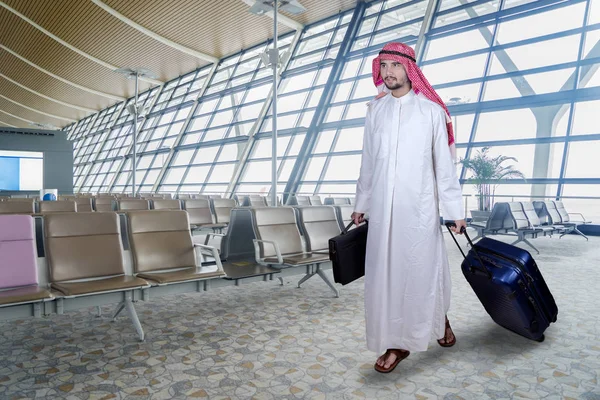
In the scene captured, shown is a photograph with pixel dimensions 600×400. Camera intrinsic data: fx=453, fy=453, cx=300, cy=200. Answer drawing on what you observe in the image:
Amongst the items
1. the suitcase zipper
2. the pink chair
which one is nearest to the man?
the suitcase zipper

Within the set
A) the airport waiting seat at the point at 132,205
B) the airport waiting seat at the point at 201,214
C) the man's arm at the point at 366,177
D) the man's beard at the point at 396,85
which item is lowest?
the airport waiting seat at the point at 201,214

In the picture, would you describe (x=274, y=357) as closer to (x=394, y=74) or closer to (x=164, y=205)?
(x=394, y=74)

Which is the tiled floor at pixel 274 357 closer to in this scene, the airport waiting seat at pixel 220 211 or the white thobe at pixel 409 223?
the white thobe at pixel 409 223

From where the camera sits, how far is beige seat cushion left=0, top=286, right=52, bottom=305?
2.49 m

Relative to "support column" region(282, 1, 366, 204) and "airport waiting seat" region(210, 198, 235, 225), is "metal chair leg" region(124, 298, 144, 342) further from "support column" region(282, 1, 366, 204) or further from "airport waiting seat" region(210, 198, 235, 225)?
"support column" region(282, 1, 366, 204)

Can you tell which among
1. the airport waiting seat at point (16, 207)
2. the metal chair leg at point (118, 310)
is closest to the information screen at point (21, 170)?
the airport waiting seat at point (16, 207)

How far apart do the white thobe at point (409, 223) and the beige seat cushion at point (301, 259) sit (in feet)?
4.91

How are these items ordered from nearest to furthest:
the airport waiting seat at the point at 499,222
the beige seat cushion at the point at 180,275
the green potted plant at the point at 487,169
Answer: the beige seat cushion at the point at 180,275 < the airport waiting seat at the point at 499,222 < the green potted plant at the point at 487,169

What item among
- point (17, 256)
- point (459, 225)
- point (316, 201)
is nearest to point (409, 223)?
point (459, 225)

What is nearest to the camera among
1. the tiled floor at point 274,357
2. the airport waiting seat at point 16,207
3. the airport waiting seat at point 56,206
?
the tiled floor at point 274,357

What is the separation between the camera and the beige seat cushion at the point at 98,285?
2.72 metres

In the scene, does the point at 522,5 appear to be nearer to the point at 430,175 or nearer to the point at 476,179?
the point at 476,179

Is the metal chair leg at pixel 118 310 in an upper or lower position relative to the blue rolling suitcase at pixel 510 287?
lower

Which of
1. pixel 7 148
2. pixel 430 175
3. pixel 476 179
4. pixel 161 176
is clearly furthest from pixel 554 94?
pixel 7 148
